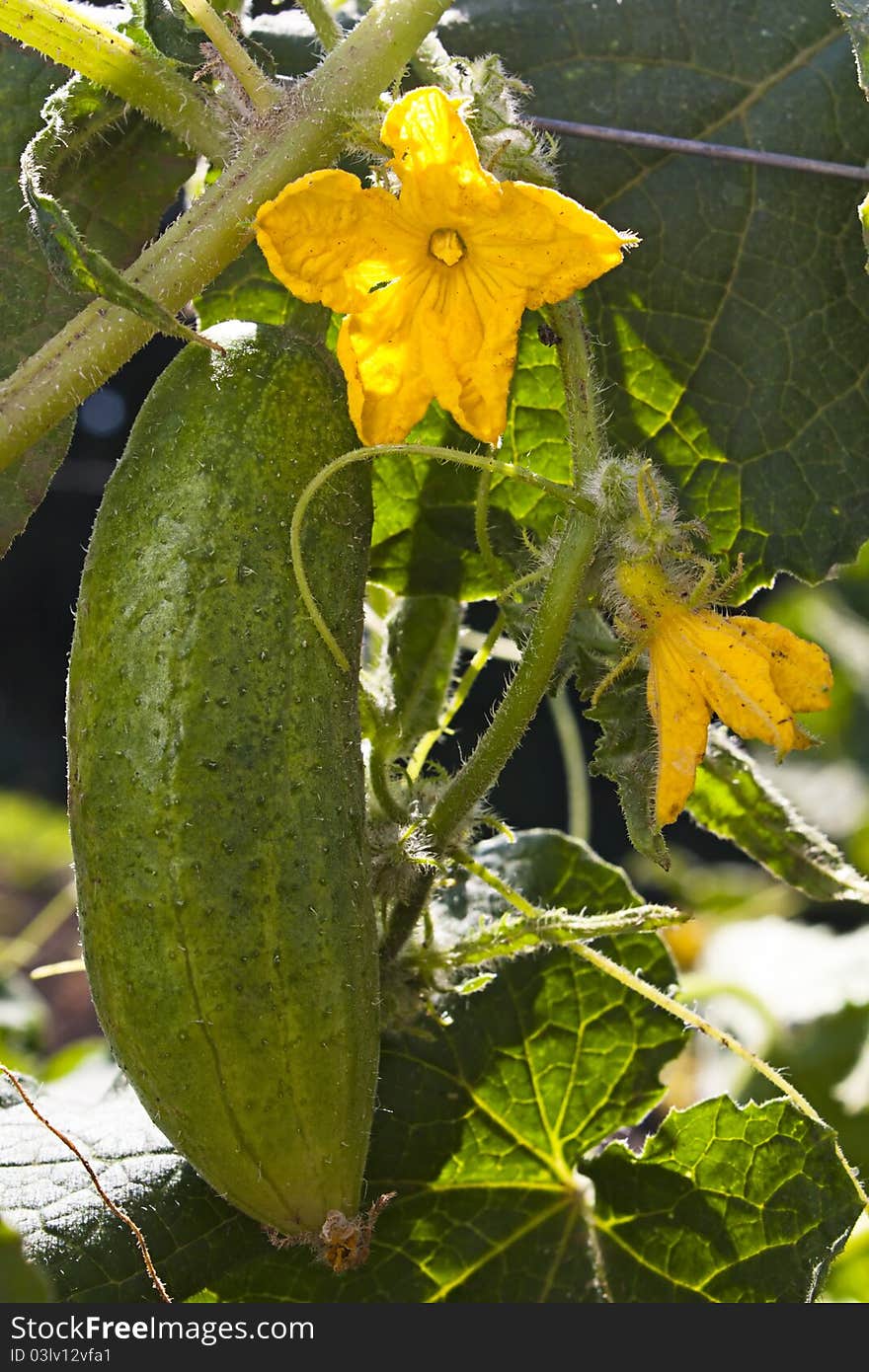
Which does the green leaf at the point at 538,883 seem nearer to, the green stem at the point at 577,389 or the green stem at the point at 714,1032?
the green stem at the point at 714,1032

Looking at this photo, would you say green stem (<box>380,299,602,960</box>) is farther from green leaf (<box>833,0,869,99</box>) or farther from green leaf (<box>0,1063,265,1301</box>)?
green leaf (<box>0,1063,265,1301</box>)

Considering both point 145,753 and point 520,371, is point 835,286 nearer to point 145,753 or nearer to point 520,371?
point 520,371

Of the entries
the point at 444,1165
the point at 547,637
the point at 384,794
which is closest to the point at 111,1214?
the point at 444,1165

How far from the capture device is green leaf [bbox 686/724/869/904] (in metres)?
1.39

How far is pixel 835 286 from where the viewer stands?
1.43 metres

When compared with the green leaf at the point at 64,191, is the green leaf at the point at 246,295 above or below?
below

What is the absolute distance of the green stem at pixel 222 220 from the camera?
3.46ft

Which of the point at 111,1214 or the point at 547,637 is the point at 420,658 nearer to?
the point at 547,637

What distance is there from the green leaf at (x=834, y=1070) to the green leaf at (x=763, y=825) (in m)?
0.53

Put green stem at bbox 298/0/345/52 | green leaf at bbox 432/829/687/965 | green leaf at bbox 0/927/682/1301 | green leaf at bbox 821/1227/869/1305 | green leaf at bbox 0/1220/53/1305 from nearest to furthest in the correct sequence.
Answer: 1. green leaf at bbox 0/1220/53/1305
2. green stem at bbox 298/0/345/52
3. green leaf at bbox 0/927/682/1301
4. green leaf at bbox 432/829/687/965
5. green leaf at bbox 821/1227/869/1305

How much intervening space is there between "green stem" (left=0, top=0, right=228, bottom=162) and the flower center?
0.20 meters

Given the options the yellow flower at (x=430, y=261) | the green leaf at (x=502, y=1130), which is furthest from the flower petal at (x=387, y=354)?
the green leaf at (x=502, y=1130)

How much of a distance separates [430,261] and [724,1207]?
0.94 meters

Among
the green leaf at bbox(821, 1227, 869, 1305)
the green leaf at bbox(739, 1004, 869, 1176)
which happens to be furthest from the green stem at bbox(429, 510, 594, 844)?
the green leaf at bbox(821, 1227, 869, 1305)
